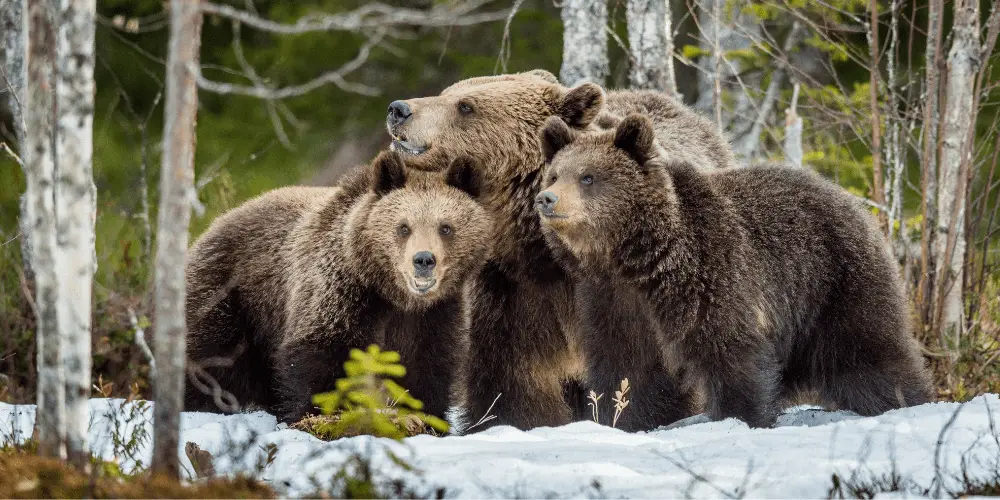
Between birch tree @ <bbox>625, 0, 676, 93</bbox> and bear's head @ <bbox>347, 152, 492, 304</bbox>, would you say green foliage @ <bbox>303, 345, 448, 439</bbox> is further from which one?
birch tree @ <bbox>625, 0, 676, 93</bbox>

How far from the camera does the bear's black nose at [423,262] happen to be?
18.8 ft

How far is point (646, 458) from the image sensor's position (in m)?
4.40

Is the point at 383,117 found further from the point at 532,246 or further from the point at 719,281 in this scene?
the point at 719,281

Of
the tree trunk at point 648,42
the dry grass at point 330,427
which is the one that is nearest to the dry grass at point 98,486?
the dry grass at point 330,427

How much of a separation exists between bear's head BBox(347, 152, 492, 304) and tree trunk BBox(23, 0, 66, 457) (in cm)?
226

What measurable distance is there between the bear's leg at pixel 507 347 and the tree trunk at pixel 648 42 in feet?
10.6

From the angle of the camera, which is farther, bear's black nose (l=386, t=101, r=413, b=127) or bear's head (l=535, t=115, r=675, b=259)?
bear's black nose (l=386, t=101, r=413, b=127)

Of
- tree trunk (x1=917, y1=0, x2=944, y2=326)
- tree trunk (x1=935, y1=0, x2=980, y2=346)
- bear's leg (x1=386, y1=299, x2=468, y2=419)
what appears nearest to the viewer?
bear's leg (x1=386, y1=299, x2=468, y2=419)

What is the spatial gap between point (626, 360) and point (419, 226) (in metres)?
1.31

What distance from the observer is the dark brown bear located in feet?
18.3

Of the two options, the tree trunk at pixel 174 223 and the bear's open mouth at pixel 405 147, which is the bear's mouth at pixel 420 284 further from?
the tree trunk at pixel 174 223

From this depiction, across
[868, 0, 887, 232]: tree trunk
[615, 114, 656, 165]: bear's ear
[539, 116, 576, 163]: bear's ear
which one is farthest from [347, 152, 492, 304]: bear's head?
[868, 0, 887, 232]: tree trunk

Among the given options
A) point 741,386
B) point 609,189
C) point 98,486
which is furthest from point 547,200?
point 98,486

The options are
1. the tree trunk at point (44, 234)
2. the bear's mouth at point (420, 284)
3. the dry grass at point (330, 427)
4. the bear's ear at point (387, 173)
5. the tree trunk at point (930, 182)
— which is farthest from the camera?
the tree trunk at point (930, 182)
